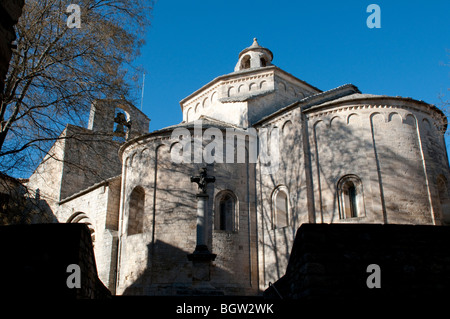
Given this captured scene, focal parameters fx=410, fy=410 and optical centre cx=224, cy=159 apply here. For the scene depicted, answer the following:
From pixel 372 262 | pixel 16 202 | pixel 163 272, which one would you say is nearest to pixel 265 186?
pixel 163 272

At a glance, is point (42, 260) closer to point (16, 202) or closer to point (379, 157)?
point (16, 202)

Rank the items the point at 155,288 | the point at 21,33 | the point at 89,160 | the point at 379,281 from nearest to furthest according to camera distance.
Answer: the point at 379,281, the point at 21,33, the point at 155,288, the point at 89,160

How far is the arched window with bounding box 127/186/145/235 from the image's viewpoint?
15.2 meters

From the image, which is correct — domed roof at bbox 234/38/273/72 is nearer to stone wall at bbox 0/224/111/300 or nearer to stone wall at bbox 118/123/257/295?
stone wall at bbox 118/123/257/295

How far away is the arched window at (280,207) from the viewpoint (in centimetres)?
1440

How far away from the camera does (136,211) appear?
50.7 ft

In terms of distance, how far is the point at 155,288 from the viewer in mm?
13336

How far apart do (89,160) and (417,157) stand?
1645 centimetres

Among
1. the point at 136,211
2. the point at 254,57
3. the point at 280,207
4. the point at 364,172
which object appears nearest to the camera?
the point at 364,172

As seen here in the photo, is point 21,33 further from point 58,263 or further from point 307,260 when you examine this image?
point 307,260

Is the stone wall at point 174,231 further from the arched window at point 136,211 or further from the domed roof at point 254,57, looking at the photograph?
the domed roof at point 254,57

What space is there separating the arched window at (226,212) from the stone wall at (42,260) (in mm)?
9446

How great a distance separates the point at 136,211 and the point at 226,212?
3.47 m
